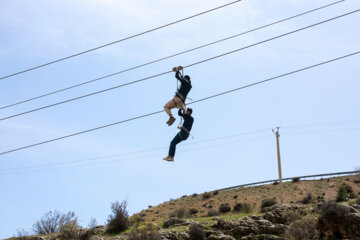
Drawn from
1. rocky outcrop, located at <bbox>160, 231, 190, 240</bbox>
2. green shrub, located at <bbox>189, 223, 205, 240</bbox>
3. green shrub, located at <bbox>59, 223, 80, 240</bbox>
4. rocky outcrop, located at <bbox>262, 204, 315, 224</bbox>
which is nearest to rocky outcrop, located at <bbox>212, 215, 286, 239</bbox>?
rocky outcrop, located at <bbox>262, 204, 315, 224</bbox>

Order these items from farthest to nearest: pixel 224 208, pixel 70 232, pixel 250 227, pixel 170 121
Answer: pixel 224 208 → pixel 70 232 → pixel 250 227 → pixel 170 121

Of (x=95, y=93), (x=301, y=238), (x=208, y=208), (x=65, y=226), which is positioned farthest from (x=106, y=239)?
(x=208, y=208)

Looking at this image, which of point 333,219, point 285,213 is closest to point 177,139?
point 285,213

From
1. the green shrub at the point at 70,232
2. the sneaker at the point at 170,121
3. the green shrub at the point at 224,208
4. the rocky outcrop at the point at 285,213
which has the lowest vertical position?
the green shrub at the point at 70,232

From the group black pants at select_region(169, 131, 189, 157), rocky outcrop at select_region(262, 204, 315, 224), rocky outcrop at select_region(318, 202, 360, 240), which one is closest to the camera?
black pants at select_region(169, 131, 189, 157)

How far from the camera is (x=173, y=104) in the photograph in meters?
16.8

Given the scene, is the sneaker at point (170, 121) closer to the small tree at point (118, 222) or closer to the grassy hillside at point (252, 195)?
the small tree at point (118, 222)

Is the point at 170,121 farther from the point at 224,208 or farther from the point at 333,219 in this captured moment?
the point at 224,208

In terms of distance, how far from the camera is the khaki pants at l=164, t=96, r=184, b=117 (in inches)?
659

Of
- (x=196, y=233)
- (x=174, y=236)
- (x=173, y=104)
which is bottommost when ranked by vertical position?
(x=174, y=236)

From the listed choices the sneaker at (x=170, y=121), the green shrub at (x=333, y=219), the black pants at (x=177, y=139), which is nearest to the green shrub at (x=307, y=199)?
the green shrub at (x=333, y=219)

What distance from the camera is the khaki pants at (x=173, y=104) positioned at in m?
16.7

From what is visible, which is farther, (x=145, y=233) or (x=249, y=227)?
(x=249, y=227)

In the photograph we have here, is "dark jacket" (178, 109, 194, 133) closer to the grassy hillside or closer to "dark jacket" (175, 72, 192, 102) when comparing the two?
"dark jacket" (175, 72, 192, 102)
